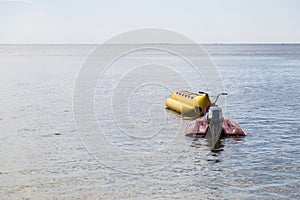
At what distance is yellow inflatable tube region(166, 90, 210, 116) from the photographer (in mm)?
27188

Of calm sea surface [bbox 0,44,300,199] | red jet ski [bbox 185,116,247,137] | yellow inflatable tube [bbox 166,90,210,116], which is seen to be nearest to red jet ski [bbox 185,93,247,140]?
red jet ski [bbox 185,116,247,137]

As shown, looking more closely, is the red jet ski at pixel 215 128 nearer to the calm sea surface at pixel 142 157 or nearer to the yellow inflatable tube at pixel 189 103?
the calm sea surface at pixel 142 157

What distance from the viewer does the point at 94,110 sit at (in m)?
31.2

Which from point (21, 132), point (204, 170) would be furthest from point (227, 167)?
point (21, 132)

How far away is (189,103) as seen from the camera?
1116 inches

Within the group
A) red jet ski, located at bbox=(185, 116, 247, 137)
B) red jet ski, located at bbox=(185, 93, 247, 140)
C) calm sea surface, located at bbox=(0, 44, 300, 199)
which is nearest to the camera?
calm sea surface, located at bbox=(0, 44, 300, 199)

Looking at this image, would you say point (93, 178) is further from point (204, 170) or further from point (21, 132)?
point (21, 132)

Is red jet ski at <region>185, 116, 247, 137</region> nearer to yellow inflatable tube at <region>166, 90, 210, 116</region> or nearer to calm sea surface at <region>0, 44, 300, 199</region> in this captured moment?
calm sea surface at <region>0, 44, 300, 199</region>

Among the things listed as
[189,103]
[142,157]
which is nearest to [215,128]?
[142,157]

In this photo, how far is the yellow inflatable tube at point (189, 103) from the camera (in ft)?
89.2

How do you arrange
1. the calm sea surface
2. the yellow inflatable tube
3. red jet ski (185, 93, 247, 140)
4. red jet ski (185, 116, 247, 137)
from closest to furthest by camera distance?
the calm sea surface < red jet ski (185, 93, 247, 140) < red jet ski (185, 116, 247, 137) < the yellow inflatable tube

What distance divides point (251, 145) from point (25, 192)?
11075 mm

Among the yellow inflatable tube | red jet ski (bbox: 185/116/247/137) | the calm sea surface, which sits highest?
the yellow inflatable tube

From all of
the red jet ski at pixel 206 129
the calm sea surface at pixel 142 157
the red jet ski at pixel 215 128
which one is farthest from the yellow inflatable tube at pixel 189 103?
the red jet ski at pixel 215 128
